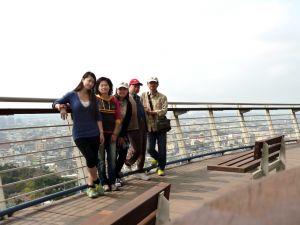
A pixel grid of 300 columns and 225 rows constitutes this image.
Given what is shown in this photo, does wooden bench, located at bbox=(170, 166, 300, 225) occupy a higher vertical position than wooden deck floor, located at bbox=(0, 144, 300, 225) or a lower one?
higher

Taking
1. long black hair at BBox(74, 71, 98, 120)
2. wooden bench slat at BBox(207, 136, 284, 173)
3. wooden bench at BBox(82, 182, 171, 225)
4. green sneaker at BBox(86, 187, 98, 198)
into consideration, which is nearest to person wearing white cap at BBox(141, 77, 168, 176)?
wooden bench slat at BBox(207, 136, 284, 173)

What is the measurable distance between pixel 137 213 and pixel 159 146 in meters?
4.37

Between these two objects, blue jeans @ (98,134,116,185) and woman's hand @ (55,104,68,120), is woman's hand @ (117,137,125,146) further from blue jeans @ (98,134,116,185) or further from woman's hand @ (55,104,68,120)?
woman's hand @ (55,104,68,120)

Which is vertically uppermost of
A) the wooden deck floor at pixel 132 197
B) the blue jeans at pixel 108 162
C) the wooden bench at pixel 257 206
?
the blue jeans at pixel 108 162

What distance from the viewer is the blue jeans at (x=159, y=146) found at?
611cm

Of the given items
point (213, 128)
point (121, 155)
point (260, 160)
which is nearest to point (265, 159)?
point (260, 160)

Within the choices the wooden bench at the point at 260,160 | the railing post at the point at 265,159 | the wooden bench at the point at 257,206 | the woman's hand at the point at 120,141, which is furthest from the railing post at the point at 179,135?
the wooden bench at the point at 257,206

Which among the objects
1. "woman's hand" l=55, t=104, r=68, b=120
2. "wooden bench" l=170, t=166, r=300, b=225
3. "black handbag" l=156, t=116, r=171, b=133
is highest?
"woman's hand" l=55, t=104, r=68, b=120

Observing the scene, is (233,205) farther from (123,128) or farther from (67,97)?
(123,128)

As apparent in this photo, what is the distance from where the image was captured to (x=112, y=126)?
5.00m

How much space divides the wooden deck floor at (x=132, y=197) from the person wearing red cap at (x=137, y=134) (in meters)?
0.26

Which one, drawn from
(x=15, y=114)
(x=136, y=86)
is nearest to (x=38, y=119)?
(x=15, y=114)

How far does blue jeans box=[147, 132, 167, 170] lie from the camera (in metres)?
6.11

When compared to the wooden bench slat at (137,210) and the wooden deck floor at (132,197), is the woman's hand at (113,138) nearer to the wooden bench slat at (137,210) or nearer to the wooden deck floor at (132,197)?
the wooden deck floor at (132,197)
